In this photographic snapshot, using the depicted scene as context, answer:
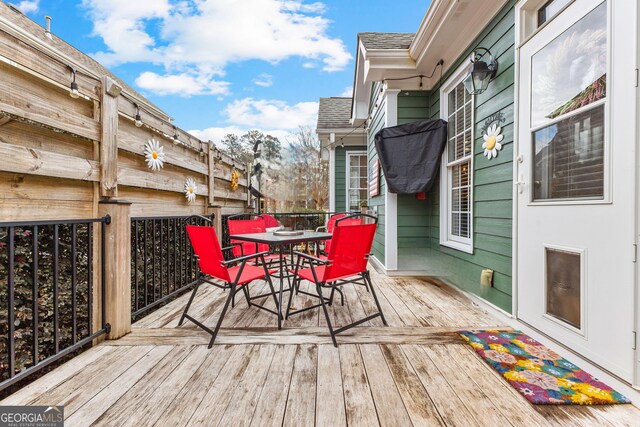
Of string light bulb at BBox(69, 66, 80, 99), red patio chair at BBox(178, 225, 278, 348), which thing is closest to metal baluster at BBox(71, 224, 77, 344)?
red patio chair at BBox(178, 225, 278, 348)

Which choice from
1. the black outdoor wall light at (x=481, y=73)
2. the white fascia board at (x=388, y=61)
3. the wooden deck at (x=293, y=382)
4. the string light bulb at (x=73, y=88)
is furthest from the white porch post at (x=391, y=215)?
the string light bulb at (x=73, y=88)

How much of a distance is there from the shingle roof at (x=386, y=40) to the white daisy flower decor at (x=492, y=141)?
179 centimetres

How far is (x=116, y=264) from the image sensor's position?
1.87m

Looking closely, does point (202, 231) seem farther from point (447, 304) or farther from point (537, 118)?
point (537, 118)

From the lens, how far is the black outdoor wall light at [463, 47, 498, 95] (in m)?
2.37

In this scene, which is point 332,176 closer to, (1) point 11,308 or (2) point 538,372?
(2) point 538,372

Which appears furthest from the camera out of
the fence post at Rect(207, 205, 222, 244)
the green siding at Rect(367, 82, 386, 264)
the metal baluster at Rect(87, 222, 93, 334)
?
the green siding at Rect(367, 82, 386, 264)

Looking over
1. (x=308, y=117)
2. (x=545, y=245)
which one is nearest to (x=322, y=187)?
(x=308, y=117)

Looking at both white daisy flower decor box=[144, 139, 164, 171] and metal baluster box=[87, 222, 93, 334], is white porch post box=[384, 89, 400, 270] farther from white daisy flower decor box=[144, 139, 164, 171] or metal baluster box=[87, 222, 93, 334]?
metal baluster box=[87, 222, 93, 334]

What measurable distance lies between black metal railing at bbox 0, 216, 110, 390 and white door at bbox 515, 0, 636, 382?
296 cm

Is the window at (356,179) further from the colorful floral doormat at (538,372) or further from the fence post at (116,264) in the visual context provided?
the fence post at (116,264)

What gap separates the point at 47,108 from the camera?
4.87 ft

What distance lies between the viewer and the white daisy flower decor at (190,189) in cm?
308

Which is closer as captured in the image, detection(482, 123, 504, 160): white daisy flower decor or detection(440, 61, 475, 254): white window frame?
detection(482, 123, 504, 160): white daisy flower decor
